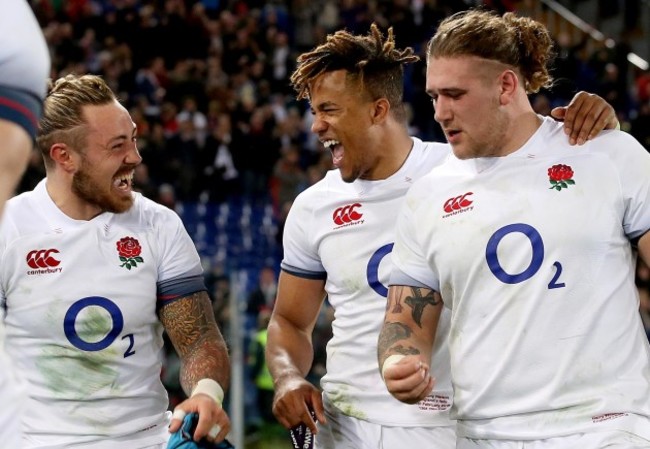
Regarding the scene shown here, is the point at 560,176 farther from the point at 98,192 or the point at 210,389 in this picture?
the point at 98,192

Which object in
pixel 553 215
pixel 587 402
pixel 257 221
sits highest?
pixel 553 215

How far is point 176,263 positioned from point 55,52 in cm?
1285

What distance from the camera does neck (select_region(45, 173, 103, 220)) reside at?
4.75 meters

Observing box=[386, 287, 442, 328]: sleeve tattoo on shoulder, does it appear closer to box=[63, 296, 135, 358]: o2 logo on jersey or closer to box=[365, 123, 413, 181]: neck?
box=[365, 123, 413, 181]: neck

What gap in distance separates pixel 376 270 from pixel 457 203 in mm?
666

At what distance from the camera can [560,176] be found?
13.0 feet

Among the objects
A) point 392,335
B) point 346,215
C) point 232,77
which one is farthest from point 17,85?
point 232,77

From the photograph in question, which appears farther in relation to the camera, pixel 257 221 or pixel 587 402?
pixel 257 221

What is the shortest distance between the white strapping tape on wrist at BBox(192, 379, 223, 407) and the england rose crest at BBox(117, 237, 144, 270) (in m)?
0.61

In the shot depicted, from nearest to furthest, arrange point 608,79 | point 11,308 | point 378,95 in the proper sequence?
point 11,308 < point 378,95 < point 608,79

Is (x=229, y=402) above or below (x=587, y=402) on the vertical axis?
below

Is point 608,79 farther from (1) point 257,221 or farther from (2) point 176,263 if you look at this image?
(2) point 176,263

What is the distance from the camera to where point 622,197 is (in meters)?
3.85

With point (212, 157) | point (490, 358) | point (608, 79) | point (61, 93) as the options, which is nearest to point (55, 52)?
point (212, 157)
